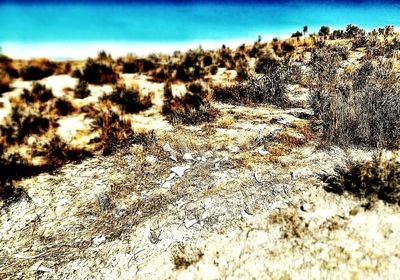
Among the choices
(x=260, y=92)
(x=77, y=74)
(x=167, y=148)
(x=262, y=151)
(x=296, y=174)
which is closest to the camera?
(x=296, y=174)

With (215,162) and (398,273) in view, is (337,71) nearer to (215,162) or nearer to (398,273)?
(215,162)

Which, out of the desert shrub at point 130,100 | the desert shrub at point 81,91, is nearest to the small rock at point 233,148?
the desert shrub at point 130,100

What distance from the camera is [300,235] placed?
415 cm

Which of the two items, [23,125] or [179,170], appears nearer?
[179,170]

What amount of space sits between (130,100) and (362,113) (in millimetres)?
5636

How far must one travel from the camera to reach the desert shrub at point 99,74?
11250 mm

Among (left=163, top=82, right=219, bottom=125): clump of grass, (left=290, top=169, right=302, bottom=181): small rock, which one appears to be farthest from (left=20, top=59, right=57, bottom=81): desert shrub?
(left=290, top=169, right=302, bottom=181): small rock

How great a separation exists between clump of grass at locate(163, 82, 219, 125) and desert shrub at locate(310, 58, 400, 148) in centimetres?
246

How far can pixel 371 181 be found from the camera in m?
4.61

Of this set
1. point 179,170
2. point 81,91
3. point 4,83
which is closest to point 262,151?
point 179,170

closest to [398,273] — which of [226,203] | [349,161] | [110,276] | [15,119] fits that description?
[349,161]

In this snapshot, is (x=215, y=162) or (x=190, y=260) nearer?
(x=190, y=260)

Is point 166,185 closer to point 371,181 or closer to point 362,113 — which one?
point 371,181

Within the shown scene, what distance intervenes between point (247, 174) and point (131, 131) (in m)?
3.09
